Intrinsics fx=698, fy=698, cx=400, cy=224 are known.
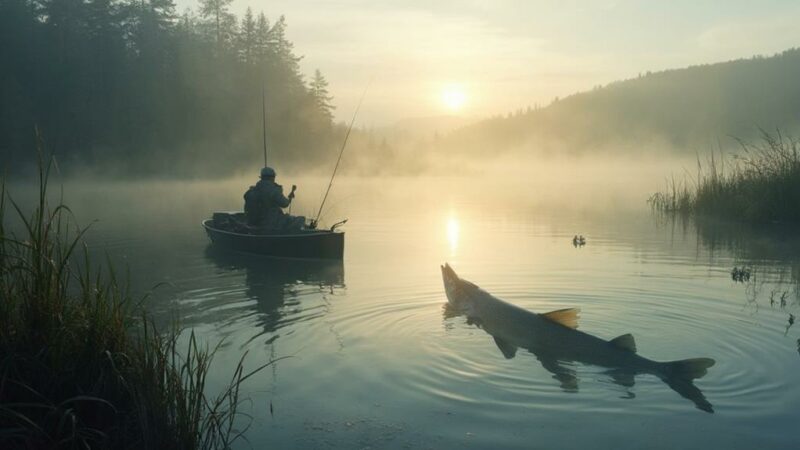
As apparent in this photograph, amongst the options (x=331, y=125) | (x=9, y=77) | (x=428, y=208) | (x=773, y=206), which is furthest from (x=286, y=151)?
(x=773, y=206)

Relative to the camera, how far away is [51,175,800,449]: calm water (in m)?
6.04

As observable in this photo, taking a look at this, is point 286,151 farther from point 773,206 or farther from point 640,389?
point 640,389

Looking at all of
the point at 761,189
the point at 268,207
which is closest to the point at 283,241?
the point at 268,207

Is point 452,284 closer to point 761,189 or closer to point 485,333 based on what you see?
point 485,333

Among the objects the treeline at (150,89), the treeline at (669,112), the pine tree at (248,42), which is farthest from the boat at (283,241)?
the treeline at (669,112)

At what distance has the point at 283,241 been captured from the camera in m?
17.0

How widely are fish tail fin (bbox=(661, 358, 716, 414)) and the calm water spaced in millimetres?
117

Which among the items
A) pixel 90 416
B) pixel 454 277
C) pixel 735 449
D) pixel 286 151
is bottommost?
pixel 735 449

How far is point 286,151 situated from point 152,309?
210 ft

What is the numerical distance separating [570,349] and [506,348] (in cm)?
84

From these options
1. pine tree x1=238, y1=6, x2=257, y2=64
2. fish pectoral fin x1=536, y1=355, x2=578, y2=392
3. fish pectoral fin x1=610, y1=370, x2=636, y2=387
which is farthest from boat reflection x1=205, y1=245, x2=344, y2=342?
pine tree x1=238, y1=6, x2=257, y2=64

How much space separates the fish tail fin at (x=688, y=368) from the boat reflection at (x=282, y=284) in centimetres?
488

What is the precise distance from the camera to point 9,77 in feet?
177

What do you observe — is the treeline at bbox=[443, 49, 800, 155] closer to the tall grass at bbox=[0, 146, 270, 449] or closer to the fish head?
the fish head
